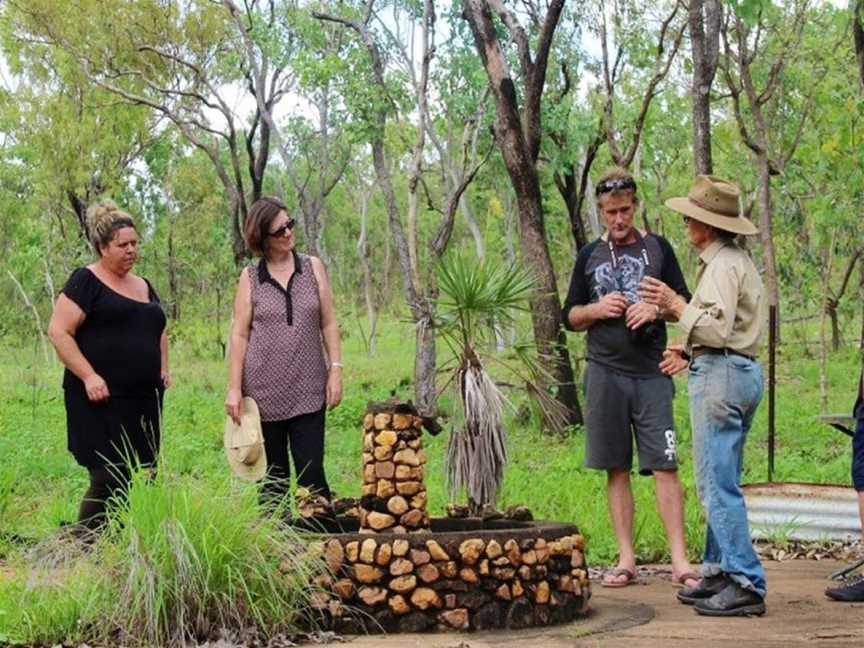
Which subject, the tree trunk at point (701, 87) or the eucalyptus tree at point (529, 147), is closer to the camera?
the tree trunk at point (701, 87)

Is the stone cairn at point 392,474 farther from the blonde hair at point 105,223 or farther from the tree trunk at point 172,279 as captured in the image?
the tree trunk at point 172,279

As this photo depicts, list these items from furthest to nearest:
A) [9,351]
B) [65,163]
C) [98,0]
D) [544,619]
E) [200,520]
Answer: [9,351], [65,163], [98,0], [544,619], [200,520]

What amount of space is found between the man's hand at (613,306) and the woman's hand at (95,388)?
2.31 metres

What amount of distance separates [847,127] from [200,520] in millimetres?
6864

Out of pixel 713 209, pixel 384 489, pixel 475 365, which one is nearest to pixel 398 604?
pixel 384 489

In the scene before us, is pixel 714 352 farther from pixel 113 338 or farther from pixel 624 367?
pixel 113 338

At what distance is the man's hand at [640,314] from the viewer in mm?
6980

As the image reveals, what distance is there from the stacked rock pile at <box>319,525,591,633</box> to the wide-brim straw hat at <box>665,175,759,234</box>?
156 cm

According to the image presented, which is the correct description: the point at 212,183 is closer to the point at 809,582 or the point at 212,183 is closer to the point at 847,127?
the point at 847,127

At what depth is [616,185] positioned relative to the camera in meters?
7.09

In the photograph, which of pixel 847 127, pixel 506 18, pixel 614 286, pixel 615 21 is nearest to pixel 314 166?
pixel 615 21

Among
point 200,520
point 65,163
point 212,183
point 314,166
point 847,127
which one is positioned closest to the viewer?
point 200,520

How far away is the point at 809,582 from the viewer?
754cm

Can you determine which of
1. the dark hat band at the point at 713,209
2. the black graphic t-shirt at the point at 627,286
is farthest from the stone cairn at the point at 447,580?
the dark hat band at the point at 713,209
